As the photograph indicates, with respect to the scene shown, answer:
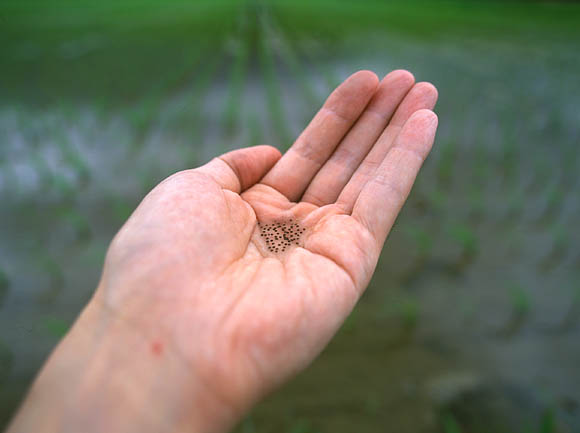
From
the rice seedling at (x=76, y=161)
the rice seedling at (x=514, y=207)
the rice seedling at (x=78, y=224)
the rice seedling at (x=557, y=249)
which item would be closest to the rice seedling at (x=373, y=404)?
the rice seedling at (x=557, y=249)

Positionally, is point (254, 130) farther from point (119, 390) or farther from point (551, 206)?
point (119, 390)

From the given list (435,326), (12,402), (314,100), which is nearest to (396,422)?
(435,326)

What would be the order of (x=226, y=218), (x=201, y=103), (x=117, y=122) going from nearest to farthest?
(x=226, y=218), (x=117, y=122), (x=201, y=103)

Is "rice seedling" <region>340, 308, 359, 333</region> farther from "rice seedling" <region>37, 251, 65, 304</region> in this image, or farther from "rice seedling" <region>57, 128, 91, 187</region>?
"rice seedling" <region>57, 128, 91, 187</region>

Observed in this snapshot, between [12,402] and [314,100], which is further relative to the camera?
[314,100]

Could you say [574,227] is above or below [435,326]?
above

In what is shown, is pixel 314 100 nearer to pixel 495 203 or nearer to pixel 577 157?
pixel 495 203
